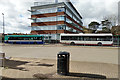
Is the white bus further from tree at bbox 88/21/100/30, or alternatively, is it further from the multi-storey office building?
tree at bbox 88/21/100/30

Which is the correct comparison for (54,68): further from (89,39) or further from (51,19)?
(51,19)

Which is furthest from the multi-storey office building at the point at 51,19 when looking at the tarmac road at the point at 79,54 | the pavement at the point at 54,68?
the pavement at the point at 54,68

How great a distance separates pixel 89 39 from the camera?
23406 mm

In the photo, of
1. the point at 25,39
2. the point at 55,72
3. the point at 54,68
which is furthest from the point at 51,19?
the point at 55,72

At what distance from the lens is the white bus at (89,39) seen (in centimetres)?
2251

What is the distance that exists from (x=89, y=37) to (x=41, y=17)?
24.2 m

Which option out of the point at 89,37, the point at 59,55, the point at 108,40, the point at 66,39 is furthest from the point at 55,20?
the point at 59,55

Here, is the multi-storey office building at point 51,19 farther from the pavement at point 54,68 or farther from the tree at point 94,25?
the tree at point 94,25

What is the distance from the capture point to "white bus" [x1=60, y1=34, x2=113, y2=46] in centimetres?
2251

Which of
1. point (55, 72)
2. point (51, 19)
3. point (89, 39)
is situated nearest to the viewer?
point (55, 72)

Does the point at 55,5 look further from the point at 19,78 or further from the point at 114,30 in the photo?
the point at 19,78

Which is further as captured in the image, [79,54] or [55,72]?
[79,54]

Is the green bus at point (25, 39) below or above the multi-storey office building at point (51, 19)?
below

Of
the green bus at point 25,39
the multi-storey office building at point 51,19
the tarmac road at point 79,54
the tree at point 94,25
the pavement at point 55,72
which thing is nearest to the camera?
the pavement at point 55,72
